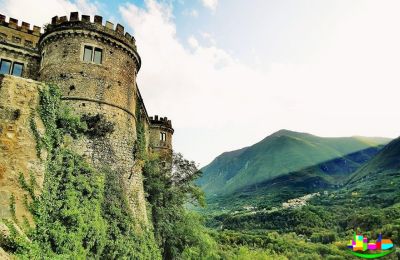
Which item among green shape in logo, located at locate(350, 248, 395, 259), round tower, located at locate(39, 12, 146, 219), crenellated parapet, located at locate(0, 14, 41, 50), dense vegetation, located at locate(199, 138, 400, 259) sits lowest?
green shape in logo, located at locate(350, 248, 395, 259)

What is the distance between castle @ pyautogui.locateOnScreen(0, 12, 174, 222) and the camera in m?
18.7

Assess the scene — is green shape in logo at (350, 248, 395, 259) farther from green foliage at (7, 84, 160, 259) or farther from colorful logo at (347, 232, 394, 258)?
green foliage at (7, 84, 160, 259)

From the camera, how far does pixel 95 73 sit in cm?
1925

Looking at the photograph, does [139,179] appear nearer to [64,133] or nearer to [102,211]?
[102,211]

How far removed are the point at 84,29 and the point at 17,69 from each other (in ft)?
20.5

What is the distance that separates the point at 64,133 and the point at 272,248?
67.3 meters

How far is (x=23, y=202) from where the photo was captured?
1262 cm

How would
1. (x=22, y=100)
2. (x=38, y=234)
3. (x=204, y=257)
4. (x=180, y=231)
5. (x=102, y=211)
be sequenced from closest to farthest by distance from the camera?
(x=38, y=234)
(x=22, y=100)
(x=102, y=211)
(x=180, y=231)
(x=204, y=257)

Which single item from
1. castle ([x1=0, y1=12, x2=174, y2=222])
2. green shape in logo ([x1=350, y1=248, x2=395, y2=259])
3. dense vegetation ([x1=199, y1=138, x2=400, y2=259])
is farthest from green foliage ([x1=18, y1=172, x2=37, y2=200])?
dense vegetation ([x1=199, y1=138, x2=400, y2=259])

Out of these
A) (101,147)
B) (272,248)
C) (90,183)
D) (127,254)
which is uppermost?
(101,147)

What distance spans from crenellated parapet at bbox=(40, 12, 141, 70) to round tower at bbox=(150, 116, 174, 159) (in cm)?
1651

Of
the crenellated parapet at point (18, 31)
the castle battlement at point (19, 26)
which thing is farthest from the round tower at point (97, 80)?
the castle battlement at point (19, 26)

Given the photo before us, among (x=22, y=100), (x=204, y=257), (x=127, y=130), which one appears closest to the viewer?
(x=22, y=100)

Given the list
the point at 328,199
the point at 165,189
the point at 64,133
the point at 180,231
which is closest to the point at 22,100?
the point at 64,133
